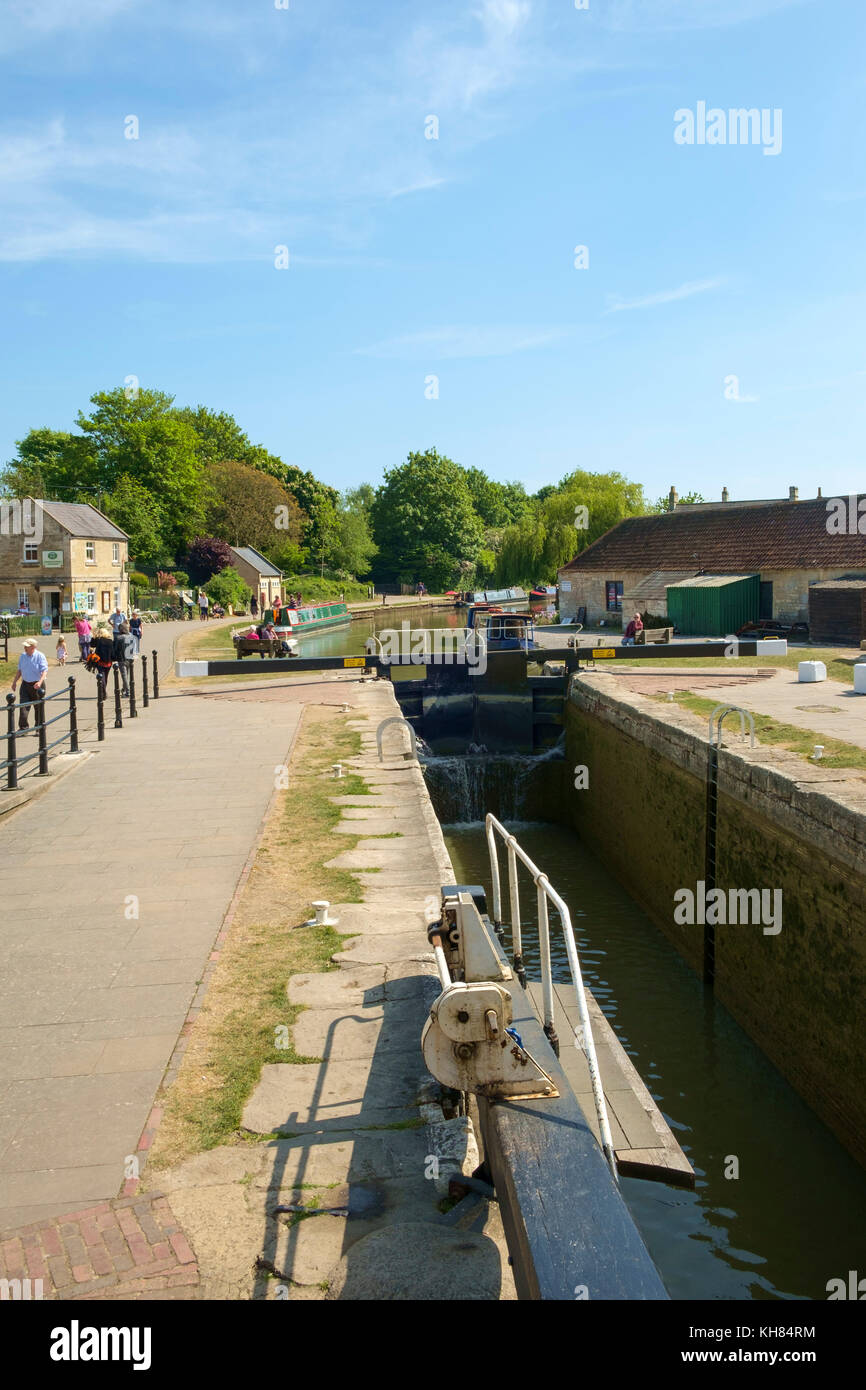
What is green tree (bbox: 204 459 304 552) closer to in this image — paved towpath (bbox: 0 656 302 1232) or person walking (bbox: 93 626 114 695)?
person walking (bbox: 93 626 114 695)

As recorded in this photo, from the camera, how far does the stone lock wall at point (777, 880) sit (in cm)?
759

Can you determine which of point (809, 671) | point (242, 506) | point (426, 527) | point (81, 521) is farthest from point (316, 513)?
point (809, 671)

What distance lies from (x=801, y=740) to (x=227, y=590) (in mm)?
49250

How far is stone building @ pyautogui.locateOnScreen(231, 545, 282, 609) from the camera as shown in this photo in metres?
62.5

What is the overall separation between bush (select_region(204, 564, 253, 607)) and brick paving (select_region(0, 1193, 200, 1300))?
5547 cm

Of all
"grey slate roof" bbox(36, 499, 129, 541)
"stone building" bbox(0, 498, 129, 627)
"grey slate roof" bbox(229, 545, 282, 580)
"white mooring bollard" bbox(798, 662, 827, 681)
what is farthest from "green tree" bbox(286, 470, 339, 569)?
"white mooring bollard" bbox(798, 662, 827, 681)

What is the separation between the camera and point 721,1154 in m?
7.60

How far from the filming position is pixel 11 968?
6.48 meters

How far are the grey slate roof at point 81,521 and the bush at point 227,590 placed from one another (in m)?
9.36

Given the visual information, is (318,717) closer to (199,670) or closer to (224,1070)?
(199,670)
